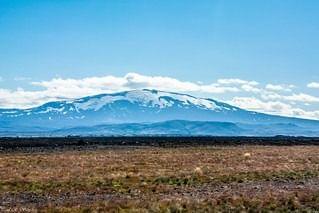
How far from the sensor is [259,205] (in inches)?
890

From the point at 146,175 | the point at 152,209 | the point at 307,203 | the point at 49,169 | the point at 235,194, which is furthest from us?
the point at 49,169

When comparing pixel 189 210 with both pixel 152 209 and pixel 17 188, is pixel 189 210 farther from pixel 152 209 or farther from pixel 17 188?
pixel 17 188

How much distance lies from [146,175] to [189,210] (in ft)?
35.7

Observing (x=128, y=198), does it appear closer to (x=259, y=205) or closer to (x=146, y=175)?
(x=259, y=205)

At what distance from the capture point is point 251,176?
107 feet

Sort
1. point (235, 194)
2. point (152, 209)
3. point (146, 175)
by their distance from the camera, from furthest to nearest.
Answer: point (146, 175) < point (235, 194) < point (152, 209)

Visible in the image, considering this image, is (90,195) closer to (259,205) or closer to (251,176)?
(259,205)

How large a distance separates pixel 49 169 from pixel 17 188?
27.9 ft

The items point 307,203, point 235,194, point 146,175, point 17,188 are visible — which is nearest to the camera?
point 307,203

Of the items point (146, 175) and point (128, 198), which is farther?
point (146, 175)

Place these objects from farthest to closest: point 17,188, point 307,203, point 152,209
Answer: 1. point 17,188
2. point 307,203
3. point 152,209

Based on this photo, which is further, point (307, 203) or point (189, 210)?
point (307, 203)

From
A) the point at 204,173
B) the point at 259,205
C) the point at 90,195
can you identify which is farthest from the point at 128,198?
the point at 204,173

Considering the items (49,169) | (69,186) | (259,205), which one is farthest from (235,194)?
(49,169)
